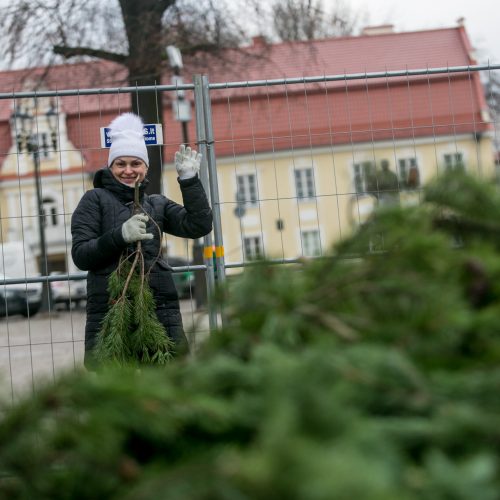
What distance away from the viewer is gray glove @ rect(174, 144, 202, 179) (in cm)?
521

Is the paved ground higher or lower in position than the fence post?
lower

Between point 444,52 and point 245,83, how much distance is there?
35.9 metres

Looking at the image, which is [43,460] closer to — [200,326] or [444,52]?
[200,326]

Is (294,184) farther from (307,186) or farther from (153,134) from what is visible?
(153,134)

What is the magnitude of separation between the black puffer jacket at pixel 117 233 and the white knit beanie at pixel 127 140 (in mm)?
123

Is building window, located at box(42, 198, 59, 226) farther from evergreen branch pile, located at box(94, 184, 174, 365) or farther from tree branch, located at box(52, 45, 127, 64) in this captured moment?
tree branch, located at box(52, 45, 127, 64)

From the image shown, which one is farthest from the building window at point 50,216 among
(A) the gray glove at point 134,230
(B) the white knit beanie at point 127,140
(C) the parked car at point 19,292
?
(A) the gray glove at point 134,230

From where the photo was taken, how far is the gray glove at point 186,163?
521cm

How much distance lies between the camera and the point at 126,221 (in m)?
4.58

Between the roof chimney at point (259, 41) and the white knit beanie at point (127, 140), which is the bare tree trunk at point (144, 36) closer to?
the roof chimney at point (259, 41)

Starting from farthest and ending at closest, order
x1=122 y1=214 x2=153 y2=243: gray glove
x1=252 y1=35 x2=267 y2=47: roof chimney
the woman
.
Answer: x1=252 y1=35 x2=267 y2=47: roof chimney < the woman < x1=122 y1=214 x2=153 y2=243: gray glove

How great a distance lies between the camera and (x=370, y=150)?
20.6 feet

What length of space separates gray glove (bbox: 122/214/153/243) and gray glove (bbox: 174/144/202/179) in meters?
0.72

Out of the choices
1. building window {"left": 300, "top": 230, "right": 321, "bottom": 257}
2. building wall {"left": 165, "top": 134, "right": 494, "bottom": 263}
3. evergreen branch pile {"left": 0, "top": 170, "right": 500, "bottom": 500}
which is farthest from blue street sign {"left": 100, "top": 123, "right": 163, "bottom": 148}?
evergreen branch pile {"left": 0, "top": 170, "right": 500, "bottom": 500}
